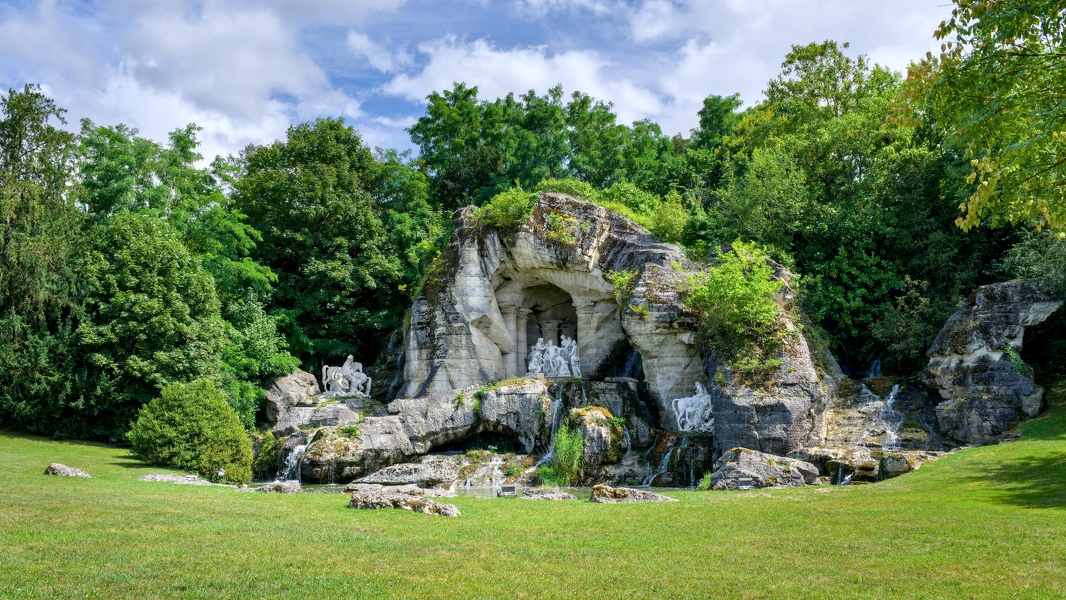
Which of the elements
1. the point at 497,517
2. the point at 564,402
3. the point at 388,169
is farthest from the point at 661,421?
the point at 388,169

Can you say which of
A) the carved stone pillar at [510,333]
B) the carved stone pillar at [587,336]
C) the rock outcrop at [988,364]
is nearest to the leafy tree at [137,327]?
the carved stone pillar at [510,333]

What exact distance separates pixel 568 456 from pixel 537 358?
8883 millimetres

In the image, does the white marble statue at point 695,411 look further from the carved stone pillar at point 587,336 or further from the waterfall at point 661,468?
the carved stone pillar at point 587,336

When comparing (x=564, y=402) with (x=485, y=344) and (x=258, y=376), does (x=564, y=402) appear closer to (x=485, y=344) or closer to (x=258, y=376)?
(x=485, y=344)

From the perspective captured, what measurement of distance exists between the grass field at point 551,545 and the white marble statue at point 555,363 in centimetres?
1543

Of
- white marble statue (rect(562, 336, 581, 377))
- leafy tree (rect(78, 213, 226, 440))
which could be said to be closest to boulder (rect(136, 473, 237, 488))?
leafy tree (rect(78, 213, 226, 440))

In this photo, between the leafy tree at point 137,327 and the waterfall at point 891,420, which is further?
the leafy tree at point 137,327

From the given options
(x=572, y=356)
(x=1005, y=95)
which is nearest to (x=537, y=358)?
(x=572, y=356)

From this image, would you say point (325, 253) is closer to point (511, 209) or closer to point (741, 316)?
point (511, 209)

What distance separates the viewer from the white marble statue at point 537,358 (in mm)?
30833

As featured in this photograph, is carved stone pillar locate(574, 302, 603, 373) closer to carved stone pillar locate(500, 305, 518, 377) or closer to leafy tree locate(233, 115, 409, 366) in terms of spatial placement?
carved stone pillar locate(500, 305, 518, 377)

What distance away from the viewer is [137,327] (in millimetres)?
26938

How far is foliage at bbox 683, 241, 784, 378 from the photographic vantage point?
22969 mm

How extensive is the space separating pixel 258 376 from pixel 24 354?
8126mm
